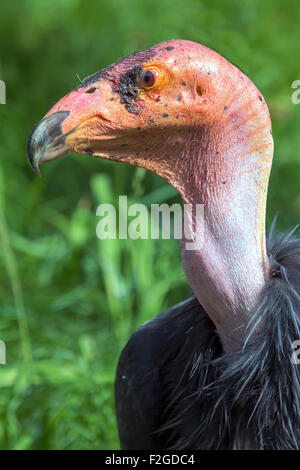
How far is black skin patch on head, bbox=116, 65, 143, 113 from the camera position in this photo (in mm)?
1588

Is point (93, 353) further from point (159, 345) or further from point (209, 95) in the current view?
point (209, 95)

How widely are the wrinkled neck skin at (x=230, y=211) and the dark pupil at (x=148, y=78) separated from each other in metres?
0.17

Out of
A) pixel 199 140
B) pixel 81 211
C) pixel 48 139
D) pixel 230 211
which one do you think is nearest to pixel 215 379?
pixel 230 211

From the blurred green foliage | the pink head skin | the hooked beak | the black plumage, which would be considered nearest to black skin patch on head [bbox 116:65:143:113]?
the pink head skin

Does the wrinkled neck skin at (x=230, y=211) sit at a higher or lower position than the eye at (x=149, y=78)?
lower

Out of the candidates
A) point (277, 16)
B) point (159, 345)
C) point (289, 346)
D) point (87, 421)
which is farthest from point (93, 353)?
point (277, 16)

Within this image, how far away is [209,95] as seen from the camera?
160cm

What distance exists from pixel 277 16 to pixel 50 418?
2987 millimetres

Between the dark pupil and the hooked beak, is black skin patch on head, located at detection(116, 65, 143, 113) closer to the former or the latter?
the dark pupil

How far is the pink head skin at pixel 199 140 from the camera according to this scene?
158cm

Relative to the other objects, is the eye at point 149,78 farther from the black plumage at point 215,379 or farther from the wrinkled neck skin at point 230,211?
the black plumage at point 215,379

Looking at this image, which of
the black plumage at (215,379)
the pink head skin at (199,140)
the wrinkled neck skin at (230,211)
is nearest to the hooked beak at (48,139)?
the pink head skin at (199,140)

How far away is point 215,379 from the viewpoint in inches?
72.1

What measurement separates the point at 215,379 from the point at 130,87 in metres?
0.71
